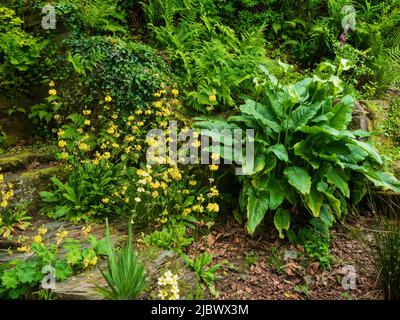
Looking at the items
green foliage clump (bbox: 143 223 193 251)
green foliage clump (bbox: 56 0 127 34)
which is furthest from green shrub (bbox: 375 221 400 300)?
green foliage clump (bbox: 56 0 127 34)

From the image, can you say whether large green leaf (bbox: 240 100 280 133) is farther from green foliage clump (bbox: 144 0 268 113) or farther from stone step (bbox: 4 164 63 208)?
stone step (bbox: 4 164 63 208)

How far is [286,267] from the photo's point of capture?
3.76 m

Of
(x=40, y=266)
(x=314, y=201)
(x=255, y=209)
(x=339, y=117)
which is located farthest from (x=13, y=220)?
(x=339, y=117)

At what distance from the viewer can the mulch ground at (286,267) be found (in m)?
3.50

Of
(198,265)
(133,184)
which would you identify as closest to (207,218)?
(198,265)

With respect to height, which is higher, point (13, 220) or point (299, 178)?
point (299, 178)

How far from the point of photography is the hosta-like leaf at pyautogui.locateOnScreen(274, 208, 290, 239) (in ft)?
12.6

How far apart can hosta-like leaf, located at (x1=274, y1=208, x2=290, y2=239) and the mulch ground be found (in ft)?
0.82

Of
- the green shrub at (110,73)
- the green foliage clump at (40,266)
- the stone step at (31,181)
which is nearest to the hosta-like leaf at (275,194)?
the green foliage clump at (40,266)

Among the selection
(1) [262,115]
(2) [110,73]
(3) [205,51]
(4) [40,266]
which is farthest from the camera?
(3) [205,51]

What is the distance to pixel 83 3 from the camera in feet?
18.1

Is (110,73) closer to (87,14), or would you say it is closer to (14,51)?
(87,14)

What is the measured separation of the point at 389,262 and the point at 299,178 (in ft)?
3.44

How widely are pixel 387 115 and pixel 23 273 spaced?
5074mm
